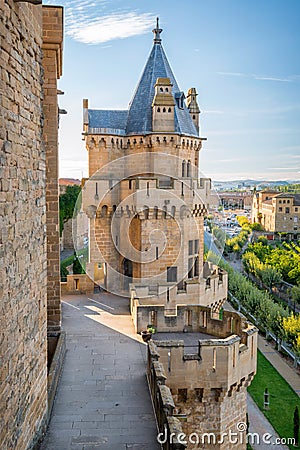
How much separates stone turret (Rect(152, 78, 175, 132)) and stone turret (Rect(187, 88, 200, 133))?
3634mm

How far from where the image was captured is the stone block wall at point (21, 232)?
5.51 m

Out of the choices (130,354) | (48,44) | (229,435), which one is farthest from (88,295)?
(48,44)

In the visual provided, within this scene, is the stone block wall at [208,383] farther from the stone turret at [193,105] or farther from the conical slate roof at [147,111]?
the stone turret at [193,105]

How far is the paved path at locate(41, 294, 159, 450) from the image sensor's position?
7.88 m

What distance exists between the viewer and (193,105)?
2370 cm

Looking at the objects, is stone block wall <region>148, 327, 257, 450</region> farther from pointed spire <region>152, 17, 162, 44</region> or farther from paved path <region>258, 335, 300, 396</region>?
pointed spire <region>152, 17, 162, 44</region>

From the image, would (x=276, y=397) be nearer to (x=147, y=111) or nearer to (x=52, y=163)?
(x=147, y=111)

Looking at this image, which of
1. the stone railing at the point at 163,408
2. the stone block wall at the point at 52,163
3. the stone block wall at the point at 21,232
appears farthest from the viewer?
the stone block wall at the point at 52,163

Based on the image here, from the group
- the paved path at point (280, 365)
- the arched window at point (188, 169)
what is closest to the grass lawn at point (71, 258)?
the arched window at point (188, 169)

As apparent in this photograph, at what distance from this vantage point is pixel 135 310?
14141 mm

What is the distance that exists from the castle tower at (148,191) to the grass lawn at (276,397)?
17.8 ft

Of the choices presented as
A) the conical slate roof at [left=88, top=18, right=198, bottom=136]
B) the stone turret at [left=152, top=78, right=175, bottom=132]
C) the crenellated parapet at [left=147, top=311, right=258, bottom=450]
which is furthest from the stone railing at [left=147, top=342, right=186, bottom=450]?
the conical slate roof at [left=88, top=18, right=198, bottom=136]

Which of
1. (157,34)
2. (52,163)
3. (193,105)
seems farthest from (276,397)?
(157,34)

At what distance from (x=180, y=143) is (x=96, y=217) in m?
4.94
